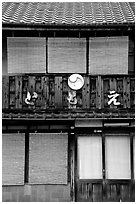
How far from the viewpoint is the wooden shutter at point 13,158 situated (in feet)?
43.7

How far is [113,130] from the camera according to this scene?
528 inches

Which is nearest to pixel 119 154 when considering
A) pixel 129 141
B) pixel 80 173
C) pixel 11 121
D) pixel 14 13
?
pixel 129 141

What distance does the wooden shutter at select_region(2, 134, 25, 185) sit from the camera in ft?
43.7

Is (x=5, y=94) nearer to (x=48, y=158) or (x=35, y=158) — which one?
(x=35, y=158)

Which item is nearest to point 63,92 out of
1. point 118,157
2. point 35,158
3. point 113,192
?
Answer: point 35,158

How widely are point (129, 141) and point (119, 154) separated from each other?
58 cm

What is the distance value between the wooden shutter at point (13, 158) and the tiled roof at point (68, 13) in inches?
161

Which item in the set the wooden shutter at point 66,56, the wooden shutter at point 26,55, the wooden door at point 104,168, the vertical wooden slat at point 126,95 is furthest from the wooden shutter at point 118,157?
the wooden shutter at point 26,55

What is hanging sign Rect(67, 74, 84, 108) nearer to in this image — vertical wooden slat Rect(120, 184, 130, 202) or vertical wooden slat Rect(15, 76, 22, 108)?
vertical wooden slat Rect(15, 76, 22, 108)

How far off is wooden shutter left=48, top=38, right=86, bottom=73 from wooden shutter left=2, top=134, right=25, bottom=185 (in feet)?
9.12

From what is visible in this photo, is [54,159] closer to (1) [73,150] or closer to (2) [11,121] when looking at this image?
(1) [73,150]

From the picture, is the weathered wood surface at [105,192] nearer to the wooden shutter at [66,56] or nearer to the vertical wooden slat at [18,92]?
the vertical wooden slat at [18,92]

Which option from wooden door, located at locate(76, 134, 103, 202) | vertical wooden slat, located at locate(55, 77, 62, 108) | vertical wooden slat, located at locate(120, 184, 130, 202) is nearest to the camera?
vertical wooden slat, located at locate(55, 77, 62, 108)

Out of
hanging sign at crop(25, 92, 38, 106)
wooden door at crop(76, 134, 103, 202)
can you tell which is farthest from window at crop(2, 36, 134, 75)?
wooden door at crop(76, 134, 103, 202)
